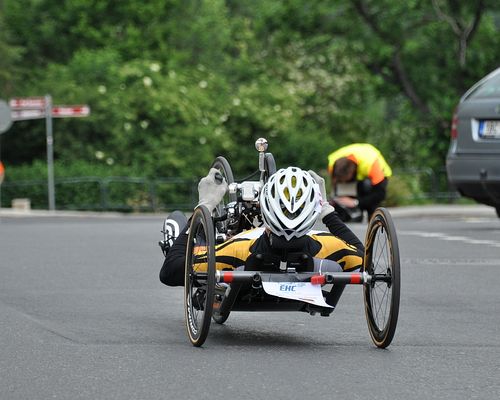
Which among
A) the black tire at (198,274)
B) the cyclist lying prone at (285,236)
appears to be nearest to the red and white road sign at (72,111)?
the cyclist lying prone at (285,236)

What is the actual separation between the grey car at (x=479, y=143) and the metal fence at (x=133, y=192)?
17.2m

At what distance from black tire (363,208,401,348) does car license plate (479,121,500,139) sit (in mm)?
9771

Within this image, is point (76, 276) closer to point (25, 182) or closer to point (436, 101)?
point (25, 182)

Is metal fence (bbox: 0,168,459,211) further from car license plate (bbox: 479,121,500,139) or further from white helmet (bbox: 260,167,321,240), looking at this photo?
white helmet (bbox: 260,167,321,240)

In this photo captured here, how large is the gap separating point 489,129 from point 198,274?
10366mm

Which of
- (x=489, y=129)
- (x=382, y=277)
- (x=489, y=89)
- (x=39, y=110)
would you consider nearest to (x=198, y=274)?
(x=382, y=277)

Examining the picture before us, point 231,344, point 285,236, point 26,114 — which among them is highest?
point 26,114

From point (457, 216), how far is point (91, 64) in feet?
63.7

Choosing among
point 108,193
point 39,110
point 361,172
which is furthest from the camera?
point 108,193

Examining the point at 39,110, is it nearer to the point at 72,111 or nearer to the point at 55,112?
the point at 55,112

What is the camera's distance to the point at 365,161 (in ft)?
65.2

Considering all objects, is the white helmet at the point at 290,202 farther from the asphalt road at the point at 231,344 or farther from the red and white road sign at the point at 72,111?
the red and white road sign at the point at 72,111

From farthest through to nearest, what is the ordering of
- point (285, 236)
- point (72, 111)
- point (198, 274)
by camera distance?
point (72, 111)
point (198, 274)
point (285, 236)

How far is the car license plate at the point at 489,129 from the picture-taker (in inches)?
735
